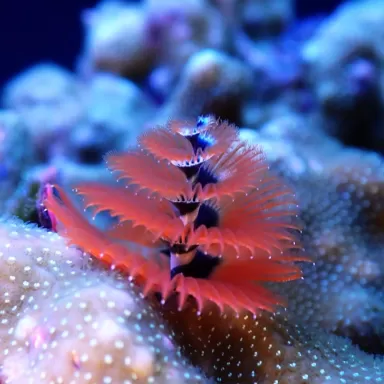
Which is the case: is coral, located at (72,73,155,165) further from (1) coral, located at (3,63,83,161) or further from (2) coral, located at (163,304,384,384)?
(2) coral, located at (163,304,384,384)

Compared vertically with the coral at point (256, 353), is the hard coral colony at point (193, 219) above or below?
above

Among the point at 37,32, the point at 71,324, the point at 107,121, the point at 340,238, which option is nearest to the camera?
the point at 71,324

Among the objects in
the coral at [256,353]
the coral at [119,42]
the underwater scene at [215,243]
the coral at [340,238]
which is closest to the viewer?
the underwater scene at [215,243]

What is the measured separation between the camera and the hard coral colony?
1.55 meters

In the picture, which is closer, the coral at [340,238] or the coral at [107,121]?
the coral at [340,238]

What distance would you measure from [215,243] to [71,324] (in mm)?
583

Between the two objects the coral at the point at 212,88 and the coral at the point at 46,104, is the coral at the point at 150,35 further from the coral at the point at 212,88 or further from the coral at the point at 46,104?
the coral at the point at 212,88

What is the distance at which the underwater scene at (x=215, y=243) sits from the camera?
4.83 ft

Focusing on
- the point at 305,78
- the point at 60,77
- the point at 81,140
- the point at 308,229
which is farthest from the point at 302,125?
the point at 60,77

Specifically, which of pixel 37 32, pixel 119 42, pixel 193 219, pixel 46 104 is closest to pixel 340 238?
pixel 193 219

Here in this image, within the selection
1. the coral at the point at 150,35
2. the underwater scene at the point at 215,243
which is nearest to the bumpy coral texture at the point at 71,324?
the underwater scene at the point at 215,243

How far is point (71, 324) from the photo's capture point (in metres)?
1.41

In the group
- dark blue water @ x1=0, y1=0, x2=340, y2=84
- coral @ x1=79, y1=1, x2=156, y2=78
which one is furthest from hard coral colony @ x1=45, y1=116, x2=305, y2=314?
dark blue water @ x1=0, y1=0, x2=340, y2=84

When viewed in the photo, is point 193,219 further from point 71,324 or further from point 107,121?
point 107,121
